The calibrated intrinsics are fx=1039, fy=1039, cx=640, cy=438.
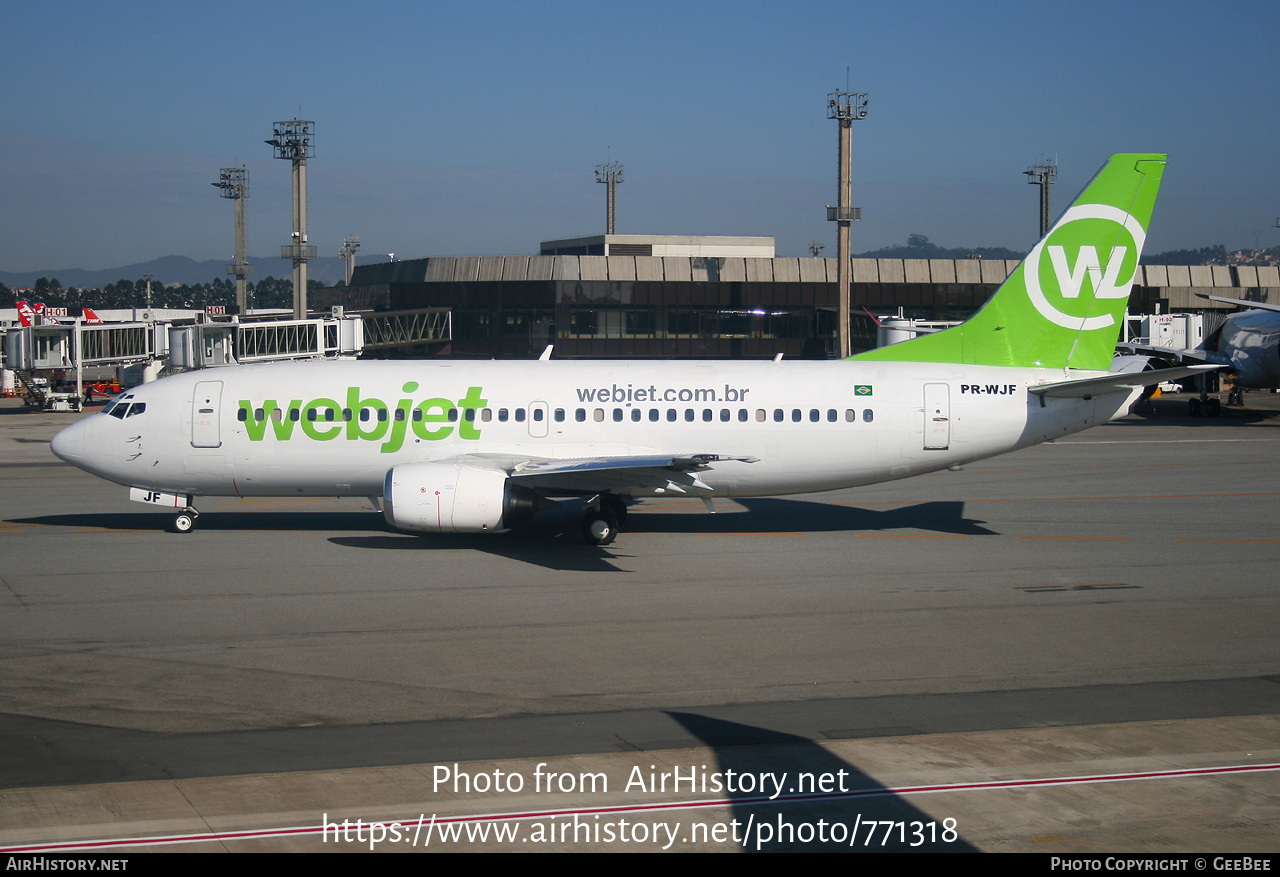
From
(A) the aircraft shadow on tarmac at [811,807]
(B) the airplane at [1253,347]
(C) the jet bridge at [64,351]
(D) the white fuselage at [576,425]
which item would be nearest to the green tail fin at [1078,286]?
(D) the white fuselage at [576,425]

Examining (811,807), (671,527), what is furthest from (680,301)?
(811,807)

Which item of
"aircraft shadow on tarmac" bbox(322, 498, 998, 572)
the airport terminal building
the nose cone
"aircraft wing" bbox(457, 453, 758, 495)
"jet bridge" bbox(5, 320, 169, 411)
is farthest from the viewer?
the airport terminal building

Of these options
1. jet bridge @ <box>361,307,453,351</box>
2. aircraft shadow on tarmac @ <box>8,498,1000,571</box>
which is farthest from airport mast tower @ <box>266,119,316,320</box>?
aircraft shadow on tarmac @ <box>8,498,1000,571</box>

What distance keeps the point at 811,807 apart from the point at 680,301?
69.2 metres

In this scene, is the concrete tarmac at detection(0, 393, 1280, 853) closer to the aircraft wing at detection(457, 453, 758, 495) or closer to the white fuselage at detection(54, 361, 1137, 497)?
the aircraft wing at detection(457, 453, 758, 495)

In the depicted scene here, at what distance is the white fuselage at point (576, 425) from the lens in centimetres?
2423

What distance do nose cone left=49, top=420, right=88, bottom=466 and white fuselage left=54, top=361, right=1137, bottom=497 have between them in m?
0.03

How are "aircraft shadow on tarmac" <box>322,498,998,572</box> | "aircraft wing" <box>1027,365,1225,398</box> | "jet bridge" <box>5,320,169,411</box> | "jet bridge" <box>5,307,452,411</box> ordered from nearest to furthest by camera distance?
"aircraft wing" <box>1027,365,1225,398</box> < "aircraft shadow on tarmac" <box>322,498,998,572</box> < "jet bridge" <box>5,307,452,411</box> < "jet bridge" <box>5,320,169,411</box>

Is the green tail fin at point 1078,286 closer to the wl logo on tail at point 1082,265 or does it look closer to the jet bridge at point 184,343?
the wl logo on tail at point 1082,265

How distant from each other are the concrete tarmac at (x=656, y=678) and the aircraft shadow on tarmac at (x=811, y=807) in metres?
0.05

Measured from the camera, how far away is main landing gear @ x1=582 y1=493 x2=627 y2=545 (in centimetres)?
2350

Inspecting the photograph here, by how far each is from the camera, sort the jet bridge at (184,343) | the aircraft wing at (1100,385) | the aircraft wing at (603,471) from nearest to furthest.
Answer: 1. the aircraft wing at (603,471)
2. the aircraft wing at (1100,385)
3. the jet bridge at (184,343)

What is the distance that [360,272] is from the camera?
94.8 metres

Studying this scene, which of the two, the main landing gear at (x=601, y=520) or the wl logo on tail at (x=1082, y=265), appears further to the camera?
the wl logo on tail at (x=1082, y=265)
